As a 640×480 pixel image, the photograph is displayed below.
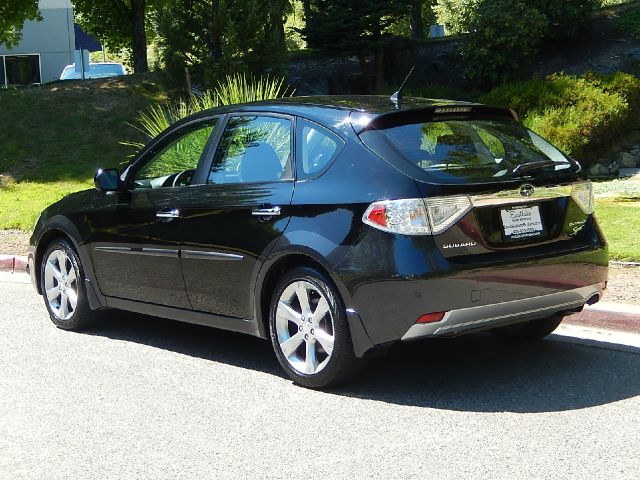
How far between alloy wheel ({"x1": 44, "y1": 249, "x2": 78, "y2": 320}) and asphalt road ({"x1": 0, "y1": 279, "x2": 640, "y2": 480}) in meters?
0.41

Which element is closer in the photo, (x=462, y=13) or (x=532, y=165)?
(x=532, y=165)

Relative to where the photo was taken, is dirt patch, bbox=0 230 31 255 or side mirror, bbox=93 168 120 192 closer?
side mirror, bbox=93 168 120 192

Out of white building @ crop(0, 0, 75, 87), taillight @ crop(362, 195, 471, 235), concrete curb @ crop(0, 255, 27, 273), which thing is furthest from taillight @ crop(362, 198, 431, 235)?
white building @ crop(0, 0, 75, 87)

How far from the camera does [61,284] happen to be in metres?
7.66

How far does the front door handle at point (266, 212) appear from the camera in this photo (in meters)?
5.83

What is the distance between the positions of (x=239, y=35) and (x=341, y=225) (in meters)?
14.5

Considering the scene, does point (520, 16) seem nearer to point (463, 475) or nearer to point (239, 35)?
point (239, 35)

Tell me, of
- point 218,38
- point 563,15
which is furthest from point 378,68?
point 563,15

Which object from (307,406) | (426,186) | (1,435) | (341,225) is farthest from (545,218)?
(1,435)

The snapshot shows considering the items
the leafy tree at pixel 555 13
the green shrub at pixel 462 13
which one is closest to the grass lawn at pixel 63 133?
the green shrub at pixel 462 13

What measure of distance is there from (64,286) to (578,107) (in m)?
10.4

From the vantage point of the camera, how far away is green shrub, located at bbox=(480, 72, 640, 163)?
1529 cm

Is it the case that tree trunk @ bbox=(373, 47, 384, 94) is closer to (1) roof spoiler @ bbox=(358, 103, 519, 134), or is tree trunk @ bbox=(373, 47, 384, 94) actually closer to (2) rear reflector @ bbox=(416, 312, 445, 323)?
(1) roof spoiler @ bbox=(358, 103, 519, 134)

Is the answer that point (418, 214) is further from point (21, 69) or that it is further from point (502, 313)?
point (21, 69)
